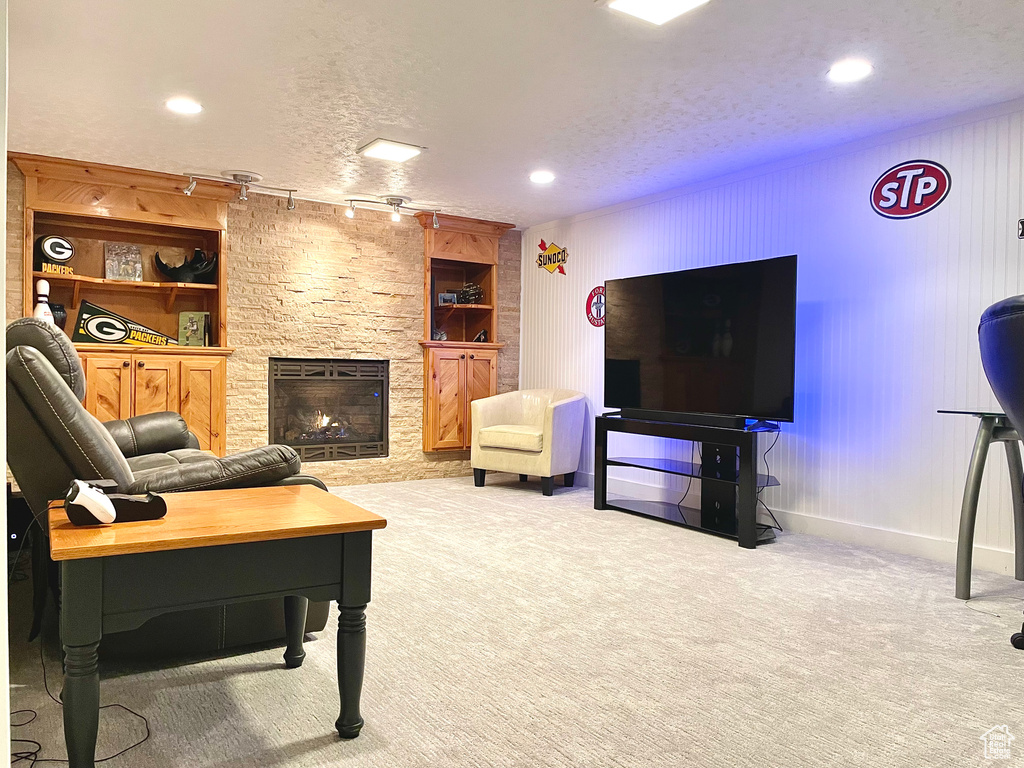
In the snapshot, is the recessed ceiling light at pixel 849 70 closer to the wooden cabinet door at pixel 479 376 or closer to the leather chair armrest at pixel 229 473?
the leather chair armrest at pixel 229 473

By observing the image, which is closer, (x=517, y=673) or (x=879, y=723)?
(x=879, y=723)

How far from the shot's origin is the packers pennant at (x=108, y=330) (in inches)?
208

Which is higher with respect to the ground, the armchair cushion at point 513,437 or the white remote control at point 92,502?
the white remote control at point 92,502

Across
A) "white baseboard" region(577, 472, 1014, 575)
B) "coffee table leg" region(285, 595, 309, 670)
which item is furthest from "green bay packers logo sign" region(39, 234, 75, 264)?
"white baseboard" region(577, 472, 1014, 575)

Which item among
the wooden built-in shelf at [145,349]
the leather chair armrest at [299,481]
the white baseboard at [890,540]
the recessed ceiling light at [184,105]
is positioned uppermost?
Answer: the recessed ceiling light at [184,105]

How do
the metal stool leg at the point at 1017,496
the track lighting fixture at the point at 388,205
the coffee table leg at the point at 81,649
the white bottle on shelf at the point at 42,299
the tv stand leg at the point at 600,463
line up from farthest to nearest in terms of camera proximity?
the track lighting fixture at the point at 388,205, the tv stand leg at the point at 600,463, the white bottle on shelf at the point at 42,299, the metal stool leg at the point at 1017,496, the coffee table leg at the point at 81,649

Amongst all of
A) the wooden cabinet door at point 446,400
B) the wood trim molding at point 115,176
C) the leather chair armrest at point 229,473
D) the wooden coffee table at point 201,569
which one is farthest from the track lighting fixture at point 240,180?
the wooden coffee table at point 201,569

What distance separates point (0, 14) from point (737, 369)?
162 inches

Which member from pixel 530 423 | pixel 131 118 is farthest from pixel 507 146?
pixel 530 423

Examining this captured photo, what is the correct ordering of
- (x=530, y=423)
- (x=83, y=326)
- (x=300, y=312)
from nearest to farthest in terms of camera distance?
1. (x=83, y=326)
2. (x=300, y=312)
3. (x=530, y=423)

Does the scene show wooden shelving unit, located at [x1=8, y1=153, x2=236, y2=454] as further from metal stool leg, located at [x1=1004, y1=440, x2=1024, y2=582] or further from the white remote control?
metal stool leg, located at [x1=1004, y1=440, x2=1024, y2=582]

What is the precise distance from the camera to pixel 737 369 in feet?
14.7

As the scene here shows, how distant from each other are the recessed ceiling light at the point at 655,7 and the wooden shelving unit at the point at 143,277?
381 centimetres

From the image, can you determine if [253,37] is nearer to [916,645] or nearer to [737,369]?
[737,369]
